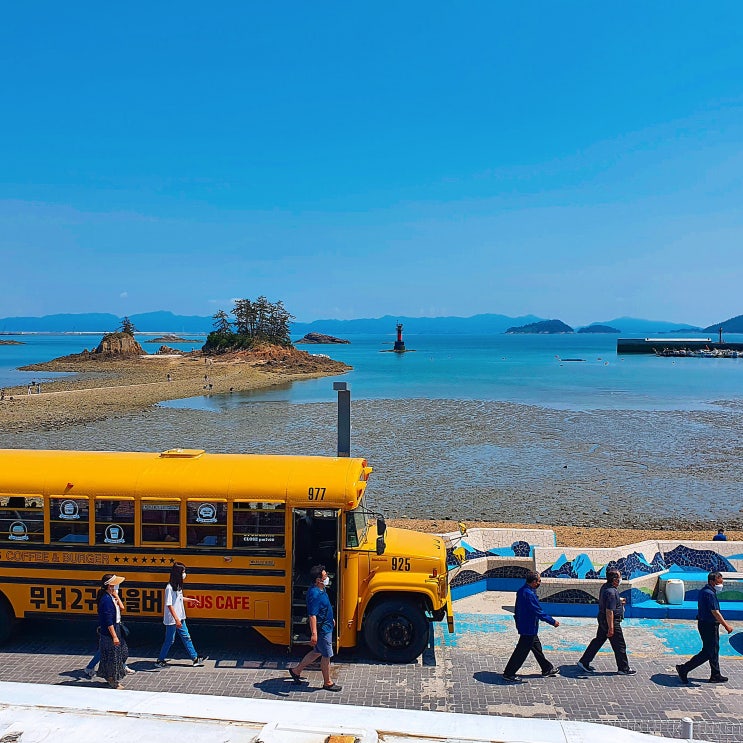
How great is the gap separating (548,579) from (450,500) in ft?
45.6

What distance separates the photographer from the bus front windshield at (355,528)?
9.21 metres

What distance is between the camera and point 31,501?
9.49 metres

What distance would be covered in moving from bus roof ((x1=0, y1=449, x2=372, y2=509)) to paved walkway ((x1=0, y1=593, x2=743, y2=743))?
2.22 m

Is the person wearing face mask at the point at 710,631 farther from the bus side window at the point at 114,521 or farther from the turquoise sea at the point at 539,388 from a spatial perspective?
the turquoise sea at the point at 539,388

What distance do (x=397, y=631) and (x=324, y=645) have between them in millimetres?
1306

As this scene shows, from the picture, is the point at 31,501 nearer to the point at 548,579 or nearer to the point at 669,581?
the point at 548,579

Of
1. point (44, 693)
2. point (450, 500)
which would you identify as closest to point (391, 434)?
point (450, 500)

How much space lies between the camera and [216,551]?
9.31 meters

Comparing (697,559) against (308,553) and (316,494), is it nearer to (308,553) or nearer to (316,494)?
(308,553)

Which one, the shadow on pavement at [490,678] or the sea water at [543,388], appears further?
the sea water at [543,388]

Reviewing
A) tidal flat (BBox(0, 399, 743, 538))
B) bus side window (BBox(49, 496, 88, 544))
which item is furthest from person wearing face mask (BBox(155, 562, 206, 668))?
tidal flat (BBox(0, 399, 743, 538))

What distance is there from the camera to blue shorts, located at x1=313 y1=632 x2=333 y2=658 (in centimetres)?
834

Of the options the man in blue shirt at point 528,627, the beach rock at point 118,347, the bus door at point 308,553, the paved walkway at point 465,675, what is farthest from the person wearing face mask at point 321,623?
the beach rock at point 118,347

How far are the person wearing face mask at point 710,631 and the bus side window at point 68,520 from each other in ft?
26.8
